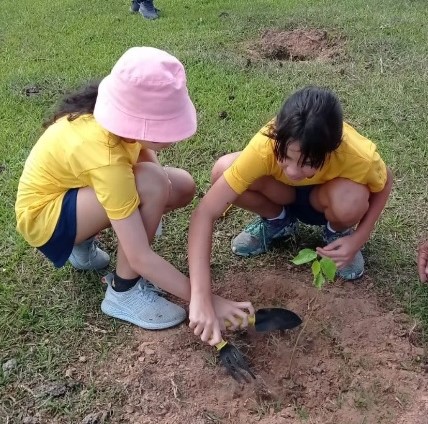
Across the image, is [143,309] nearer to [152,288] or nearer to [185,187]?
[152,288]

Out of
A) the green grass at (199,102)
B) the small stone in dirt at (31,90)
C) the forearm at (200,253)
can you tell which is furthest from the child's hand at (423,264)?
Result: the small stone in dirt at (31,90)

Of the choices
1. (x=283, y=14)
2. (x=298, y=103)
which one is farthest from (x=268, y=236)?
(x=283, y=14)

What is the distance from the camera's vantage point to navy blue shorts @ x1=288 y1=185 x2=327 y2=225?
2.31m

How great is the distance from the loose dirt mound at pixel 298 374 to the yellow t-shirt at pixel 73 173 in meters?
0.48

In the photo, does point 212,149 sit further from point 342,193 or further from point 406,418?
point 406,418

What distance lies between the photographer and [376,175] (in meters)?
2.11

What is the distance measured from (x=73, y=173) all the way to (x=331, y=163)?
2.67 feet

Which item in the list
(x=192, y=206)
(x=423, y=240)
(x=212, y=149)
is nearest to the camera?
(x=423, y=240)

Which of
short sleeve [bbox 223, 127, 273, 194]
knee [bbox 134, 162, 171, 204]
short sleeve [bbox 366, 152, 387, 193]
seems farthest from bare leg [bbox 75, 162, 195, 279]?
short sleeve [bbox 366, 152, 387, 193]

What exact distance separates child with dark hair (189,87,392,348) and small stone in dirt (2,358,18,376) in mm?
570

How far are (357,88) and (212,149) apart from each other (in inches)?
42.9

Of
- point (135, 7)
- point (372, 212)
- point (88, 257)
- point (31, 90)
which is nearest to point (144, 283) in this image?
point (88, 257)

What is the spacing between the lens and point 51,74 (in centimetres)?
407

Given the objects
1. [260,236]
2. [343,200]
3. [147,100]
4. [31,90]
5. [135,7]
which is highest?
[147,100]
